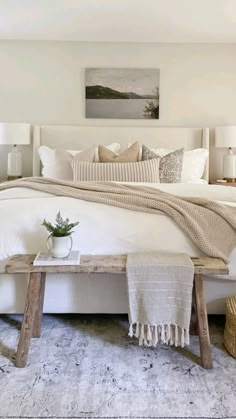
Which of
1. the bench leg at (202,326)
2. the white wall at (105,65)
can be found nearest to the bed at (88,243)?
the bench leg at (202,326)

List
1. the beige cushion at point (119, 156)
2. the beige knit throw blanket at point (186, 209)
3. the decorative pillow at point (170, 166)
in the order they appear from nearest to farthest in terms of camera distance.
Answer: the beige knit throw blanket at point (186, 209) < the decorative pillow at point (170, 166) < the beige cushion at point (119, 156)

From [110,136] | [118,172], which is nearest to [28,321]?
[118,172]

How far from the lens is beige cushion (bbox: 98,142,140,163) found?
387cm

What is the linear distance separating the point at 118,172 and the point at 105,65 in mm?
1714

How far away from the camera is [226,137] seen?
14.0 ft

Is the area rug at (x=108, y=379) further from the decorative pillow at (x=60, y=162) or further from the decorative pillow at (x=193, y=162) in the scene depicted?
the decorative pillow at (x=193, y=162)

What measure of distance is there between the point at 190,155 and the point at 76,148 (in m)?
1.32

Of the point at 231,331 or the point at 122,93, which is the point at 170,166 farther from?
the point at 231,331

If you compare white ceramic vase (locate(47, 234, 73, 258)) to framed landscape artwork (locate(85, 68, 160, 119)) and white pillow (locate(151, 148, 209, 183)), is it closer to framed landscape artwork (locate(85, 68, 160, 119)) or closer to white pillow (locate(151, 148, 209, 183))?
white pillow (locate(151, 148, 209, 183))

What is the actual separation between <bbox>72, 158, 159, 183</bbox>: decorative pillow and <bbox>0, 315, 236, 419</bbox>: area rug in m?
1.51

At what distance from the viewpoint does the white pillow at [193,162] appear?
4.08 metres

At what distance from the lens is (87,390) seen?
5.85 feet

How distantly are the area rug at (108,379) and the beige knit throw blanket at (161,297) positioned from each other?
18 centimetres

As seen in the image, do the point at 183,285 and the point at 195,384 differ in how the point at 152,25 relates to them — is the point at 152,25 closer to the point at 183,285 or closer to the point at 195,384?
the point at 183,285
